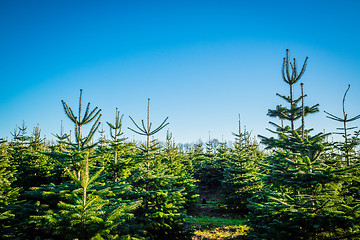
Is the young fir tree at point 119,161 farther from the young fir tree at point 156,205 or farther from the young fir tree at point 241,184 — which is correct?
the young fir tree at point 241,184

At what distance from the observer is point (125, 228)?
484cm

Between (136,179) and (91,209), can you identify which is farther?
(136,179)

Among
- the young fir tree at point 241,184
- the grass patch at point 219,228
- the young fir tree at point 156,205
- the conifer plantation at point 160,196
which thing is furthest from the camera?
the young fir tree at point 241,184

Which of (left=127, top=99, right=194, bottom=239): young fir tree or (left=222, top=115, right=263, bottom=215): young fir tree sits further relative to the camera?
(left=222, top=115, right=263, bottom=215): young fir tree

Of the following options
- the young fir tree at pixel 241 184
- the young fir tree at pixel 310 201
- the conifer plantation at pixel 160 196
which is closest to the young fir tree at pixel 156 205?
the conifer plantation at pixel 160 196

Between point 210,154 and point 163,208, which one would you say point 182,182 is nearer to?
point 163,208

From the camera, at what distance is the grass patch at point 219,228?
9859mm

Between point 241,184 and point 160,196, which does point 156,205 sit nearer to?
point 160,196

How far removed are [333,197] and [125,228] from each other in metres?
5.74

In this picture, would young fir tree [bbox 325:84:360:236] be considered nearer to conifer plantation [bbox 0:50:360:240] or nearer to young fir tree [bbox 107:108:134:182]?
conifer plantation [bbox 0:50:360:240]

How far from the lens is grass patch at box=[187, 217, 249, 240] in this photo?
9859 millimetres

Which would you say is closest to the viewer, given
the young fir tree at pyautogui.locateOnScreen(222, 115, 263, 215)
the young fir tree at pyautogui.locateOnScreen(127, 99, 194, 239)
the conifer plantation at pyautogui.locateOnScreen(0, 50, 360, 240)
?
the conifer plantation at pyautogui.locateOnScreen(0, 50, 360, 240)

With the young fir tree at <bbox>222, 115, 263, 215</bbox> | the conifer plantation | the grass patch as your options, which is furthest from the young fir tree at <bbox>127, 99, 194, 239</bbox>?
the young fir tree at <bbox>222, 115, 263, 215</bbox>

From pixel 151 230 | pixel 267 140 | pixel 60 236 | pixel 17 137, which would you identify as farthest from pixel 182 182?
pixel 17 137
